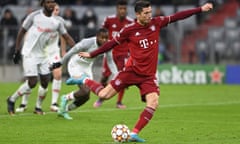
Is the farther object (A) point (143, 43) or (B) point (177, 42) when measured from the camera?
(B) point (177, 42)

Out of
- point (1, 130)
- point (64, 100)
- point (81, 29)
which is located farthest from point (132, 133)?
point (81, 29)

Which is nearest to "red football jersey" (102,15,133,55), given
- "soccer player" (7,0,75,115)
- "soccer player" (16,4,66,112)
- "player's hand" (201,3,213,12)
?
"soccer player" (16,4,66,112)

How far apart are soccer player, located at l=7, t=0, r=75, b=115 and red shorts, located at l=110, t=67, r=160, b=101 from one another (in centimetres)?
396

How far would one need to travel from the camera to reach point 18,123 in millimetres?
14984

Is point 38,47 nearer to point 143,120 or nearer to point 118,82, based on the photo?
point 118,82

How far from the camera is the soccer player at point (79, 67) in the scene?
51.8 ft

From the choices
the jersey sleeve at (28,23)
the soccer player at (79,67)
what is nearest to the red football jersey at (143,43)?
the soccer player at (79,67)

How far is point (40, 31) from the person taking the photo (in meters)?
17.0

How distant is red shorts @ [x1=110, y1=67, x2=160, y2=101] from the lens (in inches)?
501

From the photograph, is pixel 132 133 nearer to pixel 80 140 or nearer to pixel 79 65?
pixel 80 140

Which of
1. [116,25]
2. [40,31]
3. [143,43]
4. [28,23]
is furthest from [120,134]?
[116,25]

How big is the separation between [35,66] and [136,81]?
15.0 feet

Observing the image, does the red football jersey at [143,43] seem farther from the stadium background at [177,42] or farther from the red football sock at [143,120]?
the stadium background at [177,42]

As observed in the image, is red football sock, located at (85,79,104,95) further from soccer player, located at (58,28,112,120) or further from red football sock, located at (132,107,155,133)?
soccer player, located at (58,28,112,120)
